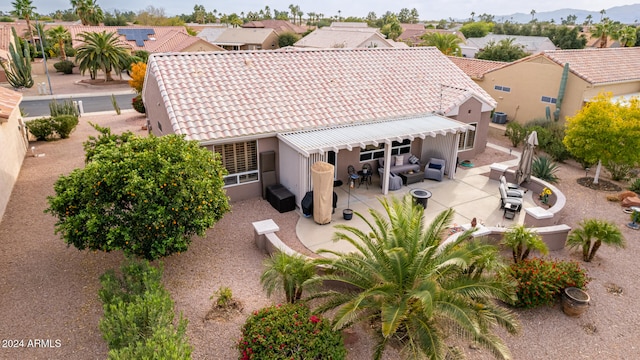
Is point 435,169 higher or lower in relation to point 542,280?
higher

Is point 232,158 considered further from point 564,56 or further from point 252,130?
point 564,56

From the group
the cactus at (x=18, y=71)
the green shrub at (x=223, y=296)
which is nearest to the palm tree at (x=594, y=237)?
the green shrub at (x=223, y=296)

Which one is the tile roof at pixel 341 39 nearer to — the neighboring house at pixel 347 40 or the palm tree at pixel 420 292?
the neighboring house at pixel 347 40

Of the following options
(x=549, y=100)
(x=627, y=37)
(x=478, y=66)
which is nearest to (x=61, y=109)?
(x=478, y=66)

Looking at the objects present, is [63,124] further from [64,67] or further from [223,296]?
[64,67]

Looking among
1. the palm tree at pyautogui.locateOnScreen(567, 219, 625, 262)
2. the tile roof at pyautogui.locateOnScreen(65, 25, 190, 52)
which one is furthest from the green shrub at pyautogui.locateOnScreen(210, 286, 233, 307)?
the tile roof at pyautogui.locateOnScreen(65, 25, 190, 52)

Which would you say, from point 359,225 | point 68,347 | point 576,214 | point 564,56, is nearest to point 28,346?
point 68,347
